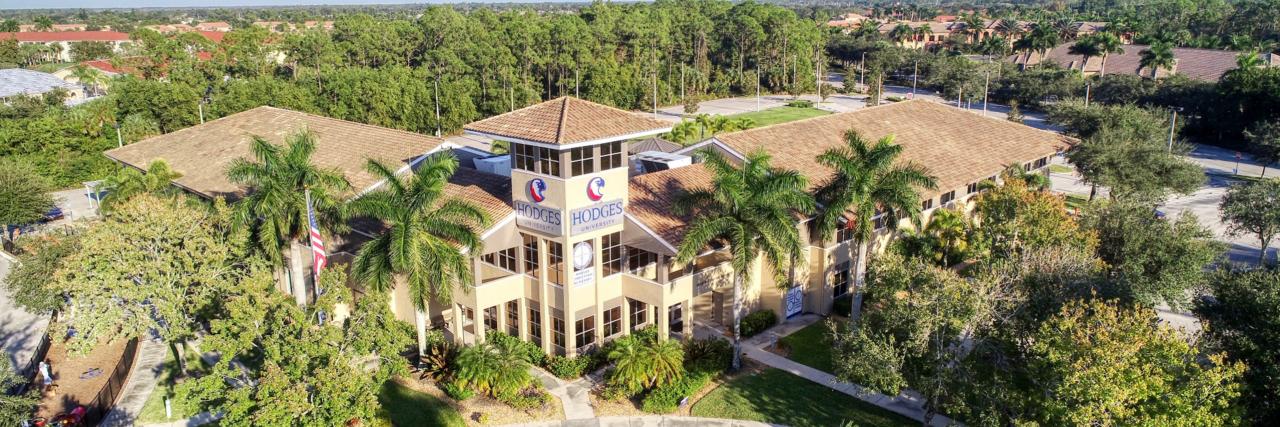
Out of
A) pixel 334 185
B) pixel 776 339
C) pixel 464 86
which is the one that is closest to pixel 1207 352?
pixel 776 339

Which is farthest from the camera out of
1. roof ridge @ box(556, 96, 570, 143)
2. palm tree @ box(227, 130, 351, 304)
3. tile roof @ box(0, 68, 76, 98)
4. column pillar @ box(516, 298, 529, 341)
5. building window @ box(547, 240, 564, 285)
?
tile roof @ box(0, 68, 76, 98)

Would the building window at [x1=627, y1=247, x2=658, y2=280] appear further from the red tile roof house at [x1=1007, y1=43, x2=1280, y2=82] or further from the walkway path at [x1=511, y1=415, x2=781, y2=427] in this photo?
the red tile roof house at [x1=1007, y1=43, x2=1280, y2=82]

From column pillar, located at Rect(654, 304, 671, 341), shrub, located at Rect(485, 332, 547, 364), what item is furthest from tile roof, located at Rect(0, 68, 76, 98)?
column pillar, located at Rect(654, 304, 671, 341)

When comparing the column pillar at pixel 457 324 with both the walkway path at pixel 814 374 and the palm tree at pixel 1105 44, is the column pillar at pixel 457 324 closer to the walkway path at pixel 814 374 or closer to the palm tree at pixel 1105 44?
the walkway path at pixel 814 374

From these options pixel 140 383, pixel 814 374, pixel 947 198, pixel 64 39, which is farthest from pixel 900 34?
pixel 140 383

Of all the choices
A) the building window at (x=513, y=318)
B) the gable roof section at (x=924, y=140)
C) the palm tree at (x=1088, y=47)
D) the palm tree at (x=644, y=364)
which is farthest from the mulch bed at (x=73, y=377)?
the palm tree at (x=1088, y=47)

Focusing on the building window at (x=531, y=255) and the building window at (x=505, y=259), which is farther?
the building window at (x=505, y=259)

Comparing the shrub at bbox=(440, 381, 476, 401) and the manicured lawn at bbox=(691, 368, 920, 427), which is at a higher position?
the shrub at bbox=(440, 381, 476, 401)
